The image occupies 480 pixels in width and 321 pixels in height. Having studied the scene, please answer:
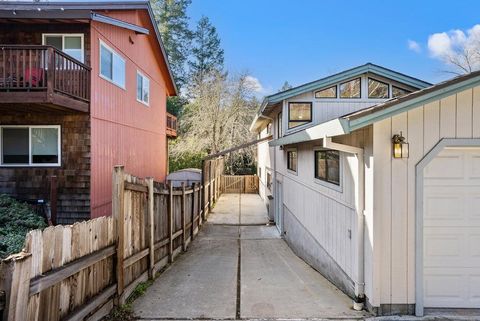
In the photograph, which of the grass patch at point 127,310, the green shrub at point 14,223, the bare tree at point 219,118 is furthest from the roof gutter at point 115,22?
the bare tree at point 219,118

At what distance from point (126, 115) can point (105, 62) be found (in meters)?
2.34

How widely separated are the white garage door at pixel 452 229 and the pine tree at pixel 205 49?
33099mm

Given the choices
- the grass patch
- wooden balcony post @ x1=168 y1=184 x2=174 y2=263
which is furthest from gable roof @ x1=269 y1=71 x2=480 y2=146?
wooden balcony post @ x1=168 y1=184 x2=174 y2=263

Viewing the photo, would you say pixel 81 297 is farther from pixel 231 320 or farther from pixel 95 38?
pixel 95 38

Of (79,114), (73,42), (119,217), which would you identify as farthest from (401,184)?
(73,42)

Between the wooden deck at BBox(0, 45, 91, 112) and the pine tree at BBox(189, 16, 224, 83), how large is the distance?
92.8 feet

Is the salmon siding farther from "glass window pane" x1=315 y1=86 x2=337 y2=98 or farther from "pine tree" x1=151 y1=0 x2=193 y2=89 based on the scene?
"pine tree" x1=151 y1=0 x2=193 y2=89

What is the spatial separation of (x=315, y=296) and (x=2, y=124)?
31.0 ft

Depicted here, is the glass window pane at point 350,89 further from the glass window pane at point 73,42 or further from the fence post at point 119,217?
the fence post at point 119,217

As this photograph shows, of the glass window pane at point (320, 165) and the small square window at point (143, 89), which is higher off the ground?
the small square window at point (143, 89)

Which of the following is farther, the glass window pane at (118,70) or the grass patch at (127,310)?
the glass window pane at (118,70)

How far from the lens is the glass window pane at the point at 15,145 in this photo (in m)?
10.4

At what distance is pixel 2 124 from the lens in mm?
10328

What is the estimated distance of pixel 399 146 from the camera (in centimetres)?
488
